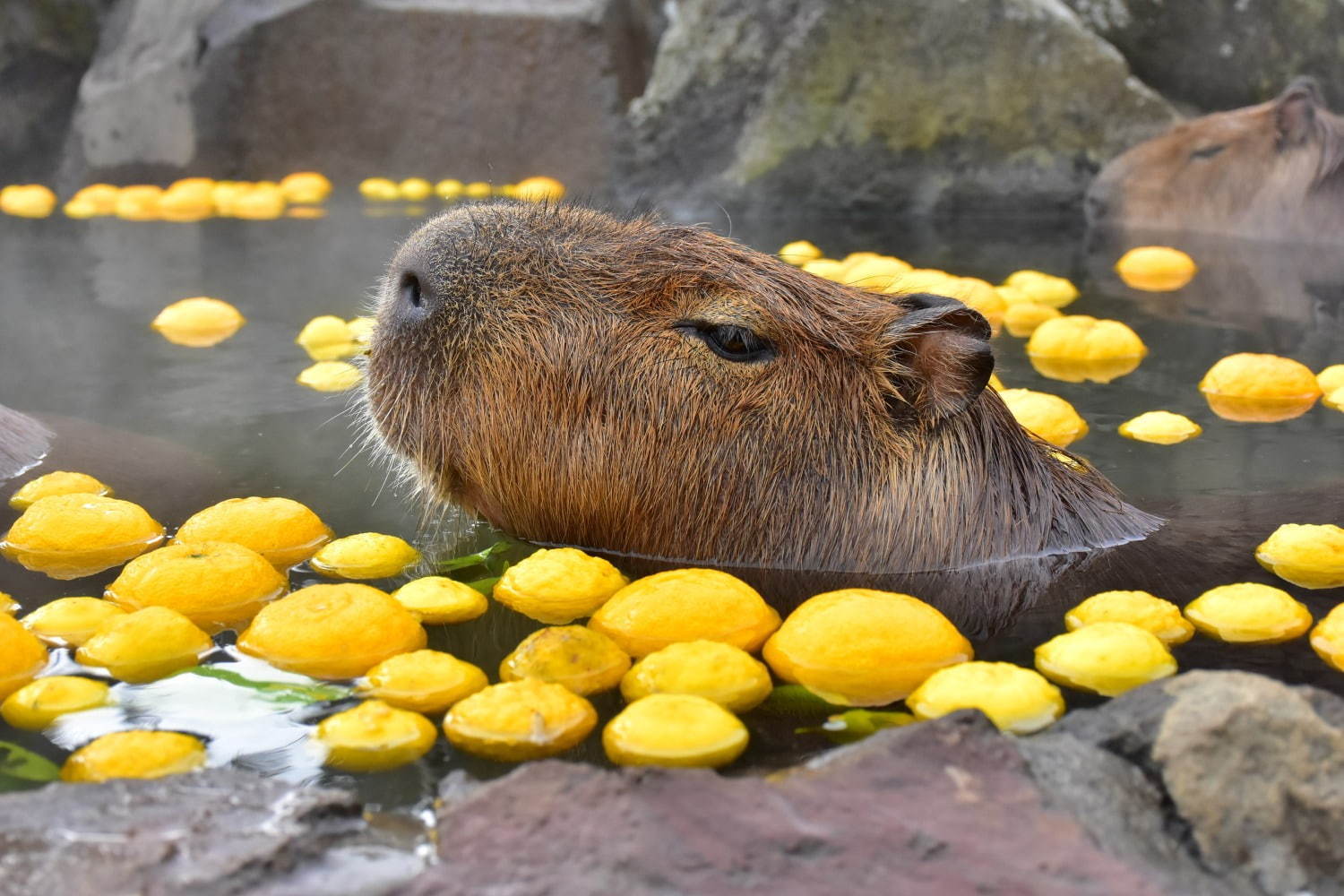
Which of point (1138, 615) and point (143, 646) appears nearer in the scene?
point (143, 646)

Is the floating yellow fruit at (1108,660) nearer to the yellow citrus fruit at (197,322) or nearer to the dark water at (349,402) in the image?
the dark water at (349,402)

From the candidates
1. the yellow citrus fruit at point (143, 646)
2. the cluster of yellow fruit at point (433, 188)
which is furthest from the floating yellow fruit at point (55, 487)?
the cluster of yellow fruit at point (433, 188)

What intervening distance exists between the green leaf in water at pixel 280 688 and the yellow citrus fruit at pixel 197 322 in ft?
11.4

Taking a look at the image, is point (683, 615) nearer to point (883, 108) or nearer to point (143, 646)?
point (143, 646)

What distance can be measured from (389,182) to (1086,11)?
486cm

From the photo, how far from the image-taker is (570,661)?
2.52 metres

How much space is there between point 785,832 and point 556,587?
1.23 metres

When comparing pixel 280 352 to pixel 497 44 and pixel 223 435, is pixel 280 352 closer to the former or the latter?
pixel 223 435

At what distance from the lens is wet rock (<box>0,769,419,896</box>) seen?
167 centimetres

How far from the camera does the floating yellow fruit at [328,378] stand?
493 centimetres

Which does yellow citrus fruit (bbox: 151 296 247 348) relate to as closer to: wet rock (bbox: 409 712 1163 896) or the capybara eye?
the capybara eye

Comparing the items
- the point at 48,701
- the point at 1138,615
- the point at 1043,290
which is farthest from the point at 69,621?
the point at 1043,290

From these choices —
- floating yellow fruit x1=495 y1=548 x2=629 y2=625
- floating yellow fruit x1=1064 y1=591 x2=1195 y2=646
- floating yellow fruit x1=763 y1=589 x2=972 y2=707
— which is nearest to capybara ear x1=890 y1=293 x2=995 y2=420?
floating yellow fruit x1=1064 y1=591 x2=1195 y2=646

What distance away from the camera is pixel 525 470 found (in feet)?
10.3
